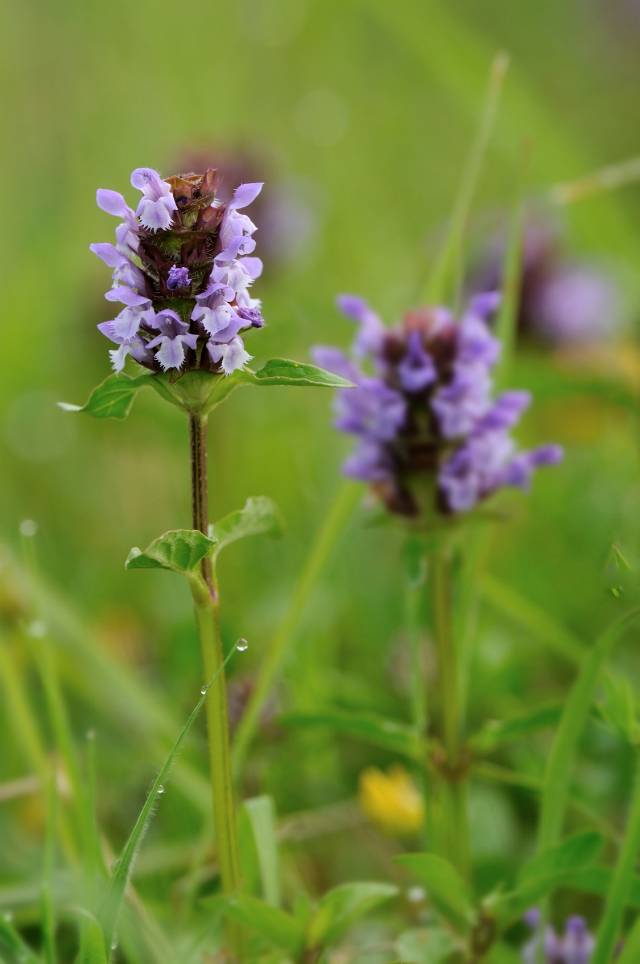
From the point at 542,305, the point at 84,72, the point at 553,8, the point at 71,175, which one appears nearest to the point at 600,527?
the point at 542,305

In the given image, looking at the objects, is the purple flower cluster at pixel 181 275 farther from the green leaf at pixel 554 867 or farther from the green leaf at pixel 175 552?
the green leaf at pixel 554 867

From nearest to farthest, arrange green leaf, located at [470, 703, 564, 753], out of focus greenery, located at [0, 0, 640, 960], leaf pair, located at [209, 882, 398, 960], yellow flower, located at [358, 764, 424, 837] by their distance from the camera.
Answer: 1. leaf pair, located at [209, 882, 398, 960]
2. green leaf, located at [470, 703, 564, 753]
3. yellow flower, located at [358, 764, 424, 837]
4. out of focus greenery, located at [0, 0, 640, 960]

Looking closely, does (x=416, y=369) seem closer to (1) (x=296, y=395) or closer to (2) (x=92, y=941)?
(2) (x=92, y=941)

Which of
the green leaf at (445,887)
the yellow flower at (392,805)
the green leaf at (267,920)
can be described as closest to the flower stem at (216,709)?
the green leaf at (267,920)

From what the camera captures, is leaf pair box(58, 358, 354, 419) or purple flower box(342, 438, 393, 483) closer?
leaf pair box(58, 358, 354, 419)

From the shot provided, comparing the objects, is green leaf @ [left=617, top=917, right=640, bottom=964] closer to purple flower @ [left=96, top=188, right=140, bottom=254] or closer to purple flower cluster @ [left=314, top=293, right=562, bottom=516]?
purple flower cluster @ [left=314, top=293, right=562, bottom=516]

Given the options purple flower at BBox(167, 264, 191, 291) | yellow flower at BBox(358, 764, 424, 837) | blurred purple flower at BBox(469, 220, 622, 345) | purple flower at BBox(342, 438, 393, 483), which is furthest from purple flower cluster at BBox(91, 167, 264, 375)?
blurred purple flower at BBox(469, 220, 622, 345)
